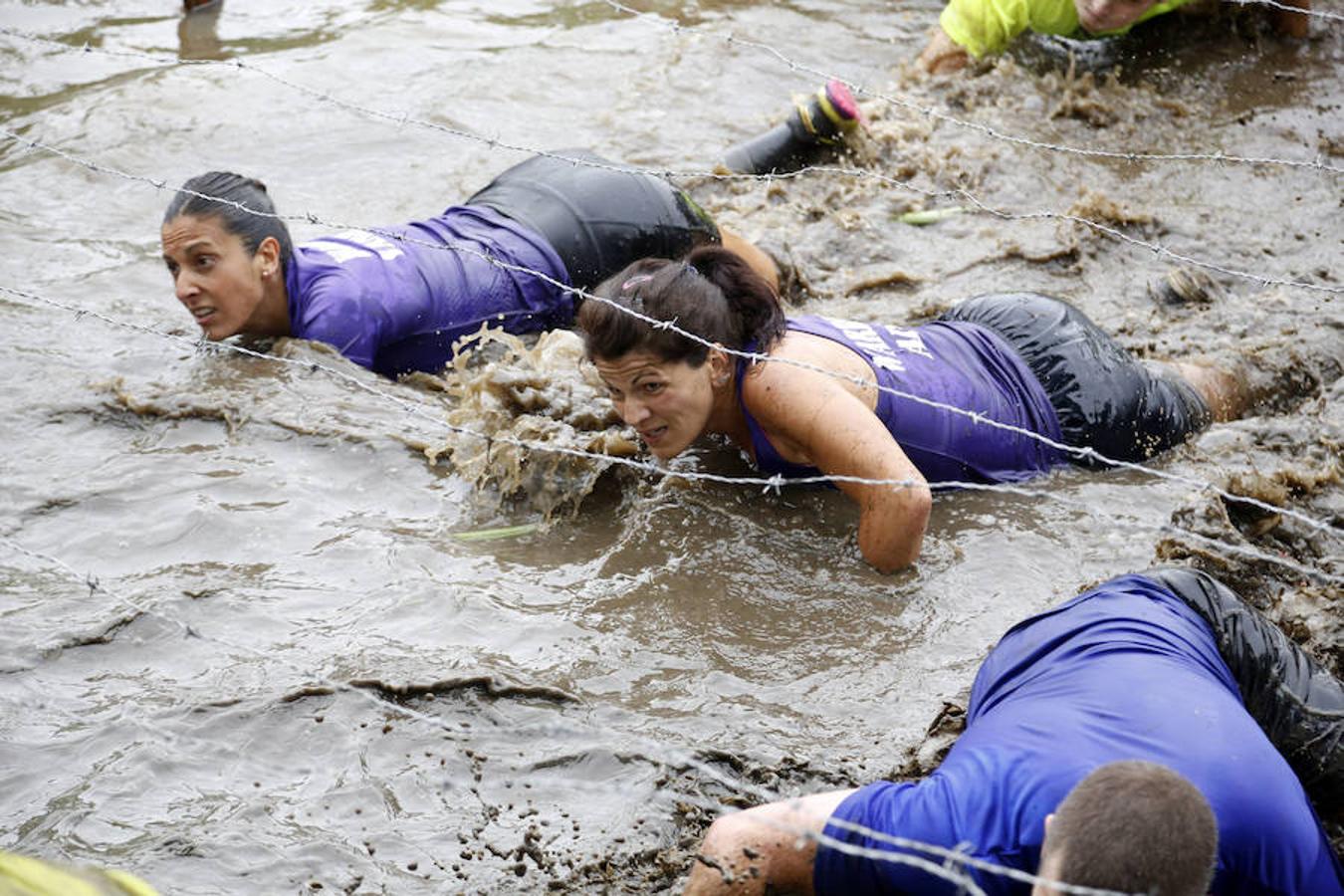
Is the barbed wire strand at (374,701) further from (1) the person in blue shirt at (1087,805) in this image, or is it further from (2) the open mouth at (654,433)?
(2) the open mouth at (654,433)

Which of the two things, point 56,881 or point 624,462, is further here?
point 624,462

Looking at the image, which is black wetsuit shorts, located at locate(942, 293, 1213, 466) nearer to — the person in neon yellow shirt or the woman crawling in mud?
the woman crawling in mud

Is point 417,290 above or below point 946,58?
below

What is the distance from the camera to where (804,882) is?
2.97 meters

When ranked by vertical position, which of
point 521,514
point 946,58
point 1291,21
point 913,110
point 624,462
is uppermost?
point 1291,21

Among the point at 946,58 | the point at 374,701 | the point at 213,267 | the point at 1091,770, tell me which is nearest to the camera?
the point at 1091,770

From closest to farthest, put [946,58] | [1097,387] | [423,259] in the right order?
[1097,387], [423,259], [946,58]

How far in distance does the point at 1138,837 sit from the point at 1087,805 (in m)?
0.10

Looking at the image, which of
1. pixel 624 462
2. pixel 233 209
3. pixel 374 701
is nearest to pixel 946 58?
pixel 233 209

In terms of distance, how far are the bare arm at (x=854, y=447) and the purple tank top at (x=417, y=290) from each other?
159 centimetres

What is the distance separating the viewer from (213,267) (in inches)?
218

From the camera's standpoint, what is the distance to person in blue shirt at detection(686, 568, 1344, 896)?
2352mm

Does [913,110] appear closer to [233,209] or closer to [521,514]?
[233,209]

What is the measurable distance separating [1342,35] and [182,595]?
285 inches
